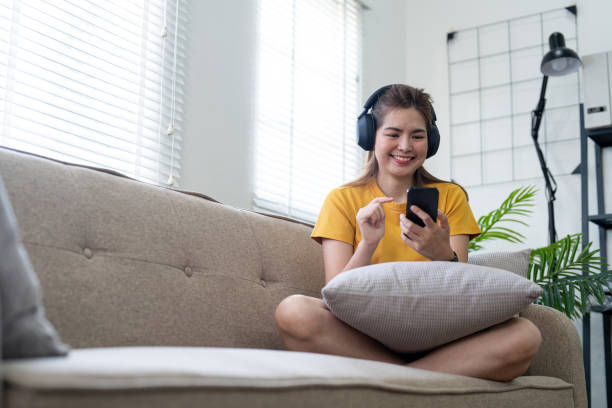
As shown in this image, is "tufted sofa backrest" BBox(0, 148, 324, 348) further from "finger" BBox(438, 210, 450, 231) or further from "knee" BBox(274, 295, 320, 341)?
"finger" BBox(438, 210, 450, 231)

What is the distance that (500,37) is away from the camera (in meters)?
3.43

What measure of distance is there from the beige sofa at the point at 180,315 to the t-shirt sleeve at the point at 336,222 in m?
0.08

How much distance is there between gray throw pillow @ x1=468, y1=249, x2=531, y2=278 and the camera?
174 centimetres

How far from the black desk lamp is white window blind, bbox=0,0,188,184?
1.64 metres

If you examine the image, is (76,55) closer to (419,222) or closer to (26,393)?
(419,222)

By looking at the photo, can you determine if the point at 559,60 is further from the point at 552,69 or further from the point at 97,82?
the point at 97,82

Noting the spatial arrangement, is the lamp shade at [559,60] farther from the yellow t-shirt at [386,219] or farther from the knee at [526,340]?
the knee at [526,340]

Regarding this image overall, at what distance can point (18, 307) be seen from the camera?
65 cm

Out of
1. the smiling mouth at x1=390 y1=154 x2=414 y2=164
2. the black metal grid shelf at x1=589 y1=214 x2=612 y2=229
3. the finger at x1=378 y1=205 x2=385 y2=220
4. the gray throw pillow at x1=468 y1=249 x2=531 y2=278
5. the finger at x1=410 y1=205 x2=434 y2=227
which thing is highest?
the black metal grid shelf at x1=589 y1=214 x2=612 y2=229

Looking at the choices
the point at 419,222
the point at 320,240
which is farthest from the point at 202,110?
the point at 419,222

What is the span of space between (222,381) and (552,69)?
261 centimetres

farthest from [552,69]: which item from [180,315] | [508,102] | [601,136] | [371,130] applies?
[180,315]

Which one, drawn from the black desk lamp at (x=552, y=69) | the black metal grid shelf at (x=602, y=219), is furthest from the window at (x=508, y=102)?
the black metal grid shelf at (x=602, y=219)

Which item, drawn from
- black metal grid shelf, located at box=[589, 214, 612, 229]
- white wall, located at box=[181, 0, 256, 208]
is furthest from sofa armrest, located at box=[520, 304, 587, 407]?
black metal grid shelf, located at box=[589, 214, 612, 229]
